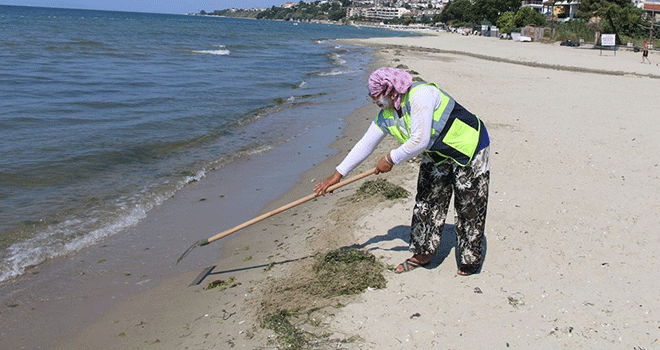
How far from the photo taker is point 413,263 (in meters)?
4.78

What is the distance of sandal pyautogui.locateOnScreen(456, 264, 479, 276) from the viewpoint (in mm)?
4609

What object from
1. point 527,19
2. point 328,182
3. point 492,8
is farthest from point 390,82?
point 492,8

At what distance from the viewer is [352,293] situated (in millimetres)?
4379

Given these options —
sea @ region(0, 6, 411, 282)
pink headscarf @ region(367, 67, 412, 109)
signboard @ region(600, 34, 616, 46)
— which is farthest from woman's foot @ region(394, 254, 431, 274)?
signboard @ region(600, 34, 616, 46)

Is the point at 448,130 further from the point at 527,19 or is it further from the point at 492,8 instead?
the point at 492,8

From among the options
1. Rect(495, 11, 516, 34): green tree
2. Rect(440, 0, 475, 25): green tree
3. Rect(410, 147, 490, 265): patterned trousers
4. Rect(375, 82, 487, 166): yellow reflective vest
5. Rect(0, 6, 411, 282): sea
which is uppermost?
Rect(440, 0, 475, 25): green tree

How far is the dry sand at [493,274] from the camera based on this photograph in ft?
12.8

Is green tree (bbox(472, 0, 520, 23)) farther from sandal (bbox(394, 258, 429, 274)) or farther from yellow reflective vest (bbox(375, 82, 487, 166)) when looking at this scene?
yellow reflective vest (bbox(375, 82, 487, 166))

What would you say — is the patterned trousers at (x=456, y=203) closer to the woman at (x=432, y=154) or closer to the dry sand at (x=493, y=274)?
the woman at (x=432, y=154)

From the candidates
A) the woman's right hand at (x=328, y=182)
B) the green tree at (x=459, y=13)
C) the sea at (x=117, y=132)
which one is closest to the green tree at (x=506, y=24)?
the green tree at (x=459, y=13)

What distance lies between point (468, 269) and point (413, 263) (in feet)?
1.49

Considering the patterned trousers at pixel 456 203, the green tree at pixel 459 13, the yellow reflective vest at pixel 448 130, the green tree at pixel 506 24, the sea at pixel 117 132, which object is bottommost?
the sea at pixel 117 132

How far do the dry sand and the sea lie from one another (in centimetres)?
182

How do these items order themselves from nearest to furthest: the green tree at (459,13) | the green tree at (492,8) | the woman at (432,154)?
the woman at (432,154)
the green tree at (492,8)
the green tree at (459,13)
